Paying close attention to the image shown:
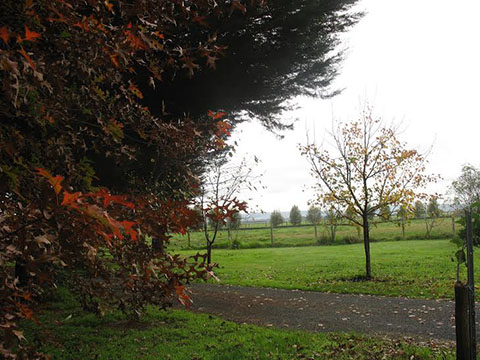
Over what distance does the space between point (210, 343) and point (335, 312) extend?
Result: 288cm

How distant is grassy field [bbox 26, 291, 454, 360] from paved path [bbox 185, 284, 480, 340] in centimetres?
56

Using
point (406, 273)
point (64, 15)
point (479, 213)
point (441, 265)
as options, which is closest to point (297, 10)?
point (479, 213)

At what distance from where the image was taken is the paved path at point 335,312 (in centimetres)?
583

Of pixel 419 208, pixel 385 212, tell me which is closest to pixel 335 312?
pixel 385 212

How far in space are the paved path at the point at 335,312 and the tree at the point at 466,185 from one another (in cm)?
2454

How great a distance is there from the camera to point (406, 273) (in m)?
11.3

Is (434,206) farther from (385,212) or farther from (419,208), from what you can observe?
(385,212)

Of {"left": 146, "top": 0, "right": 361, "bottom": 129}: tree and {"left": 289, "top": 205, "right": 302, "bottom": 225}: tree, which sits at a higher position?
{"left": 146, "top": 0, "right": 361, "bottom": 129}: tree

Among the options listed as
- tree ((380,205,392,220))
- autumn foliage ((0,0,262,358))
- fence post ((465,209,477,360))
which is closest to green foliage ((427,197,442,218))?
tree ((380,205,392,220))

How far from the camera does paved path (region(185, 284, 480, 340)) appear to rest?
19.1ft

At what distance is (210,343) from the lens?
5.17 metres

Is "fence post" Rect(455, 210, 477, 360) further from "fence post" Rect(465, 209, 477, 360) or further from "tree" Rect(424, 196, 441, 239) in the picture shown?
"tree" Rect(424, 196, 441, 239)

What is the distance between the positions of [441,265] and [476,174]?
20980 mm

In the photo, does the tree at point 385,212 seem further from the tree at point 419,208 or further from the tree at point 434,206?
the tree at point 434,206
